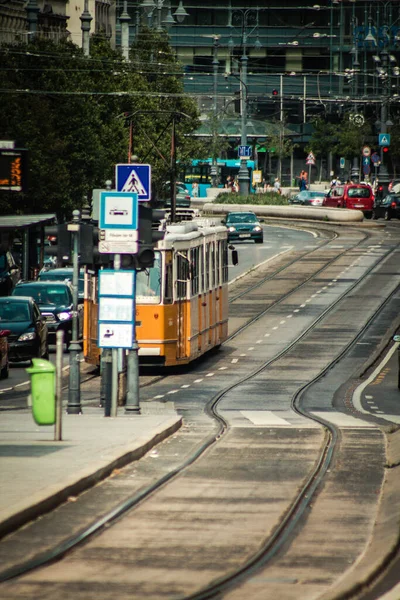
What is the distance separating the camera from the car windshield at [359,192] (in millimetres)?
78438

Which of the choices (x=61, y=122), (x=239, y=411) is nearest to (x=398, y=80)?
(x=61, y=122)

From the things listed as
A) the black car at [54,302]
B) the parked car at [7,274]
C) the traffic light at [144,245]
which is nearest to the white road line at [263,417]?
the traffic light at [144,245]

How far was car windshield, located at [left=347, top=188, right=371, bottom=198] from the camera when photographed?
7844 cm

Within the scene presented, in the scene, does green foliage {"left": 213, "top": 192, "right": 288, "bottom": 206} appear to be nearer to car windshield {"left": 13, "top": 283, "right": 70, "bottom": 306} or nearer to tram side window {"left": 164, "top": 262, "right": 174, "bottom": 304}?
car windshield {"left": 13, "top": 283, "right": 70, "bottom": 306}

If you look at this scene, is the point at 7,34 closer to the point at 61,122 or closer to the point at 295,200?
the point at 295,200

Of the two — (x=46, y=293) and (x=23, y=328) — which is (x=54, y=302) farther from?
(x=23, y=328)

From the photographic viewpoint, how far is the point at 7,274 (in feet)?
139

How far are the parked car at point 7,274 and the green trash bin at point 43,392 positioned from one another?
25.9 metres

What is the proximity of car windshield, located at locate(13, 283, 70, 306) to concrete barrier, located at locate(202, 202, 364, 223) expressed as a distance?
131ft

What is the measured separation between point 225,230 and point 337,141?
81764mm

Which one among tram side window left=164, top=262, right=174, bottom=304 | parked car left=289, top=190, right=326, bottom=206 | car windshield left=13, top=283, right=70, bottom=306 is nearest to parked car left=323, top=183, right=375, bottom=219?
parked car left=289, top=190, right=326, bottom=206

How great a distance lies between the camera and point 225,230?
34.6m

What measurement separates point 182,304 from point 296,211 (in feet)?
170

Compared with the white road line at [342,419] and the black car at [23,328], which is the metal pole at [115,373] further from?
the black car at [23,328]
